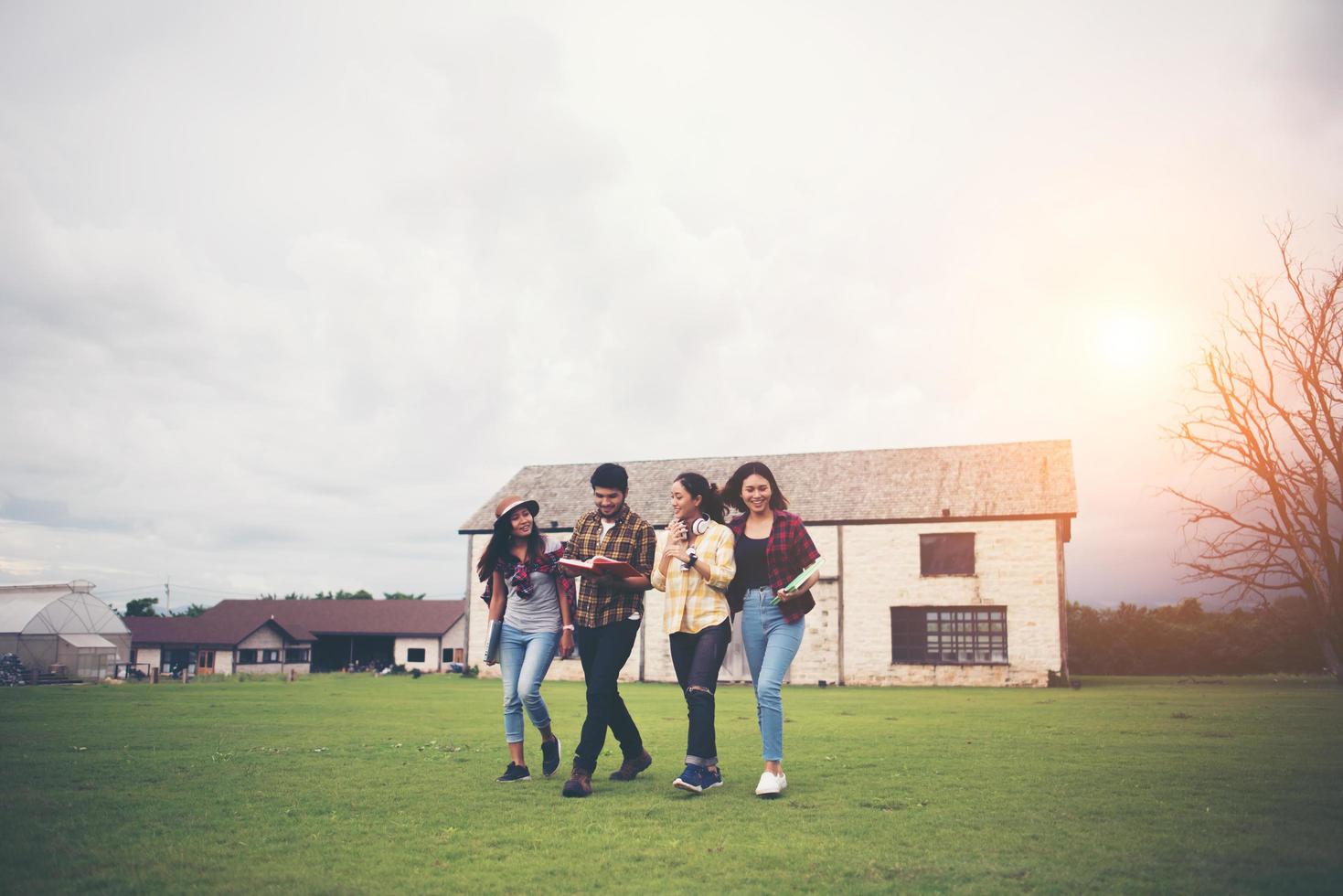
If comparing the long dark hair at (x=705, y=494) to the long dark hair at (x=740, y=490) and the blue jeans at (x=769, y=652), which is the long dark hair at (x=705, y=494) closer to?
the long dark hair at (x=740, y=490)

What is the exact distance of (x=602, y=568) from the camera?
6.57 meters

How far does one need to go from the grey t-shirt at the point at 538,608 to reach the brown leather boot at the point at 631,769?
1.23 metres

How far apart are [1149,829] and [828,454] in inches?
1224

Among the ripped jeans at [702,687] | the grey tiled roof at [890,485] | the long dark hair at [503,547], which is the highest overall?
the grey tiled roof at [890,485]

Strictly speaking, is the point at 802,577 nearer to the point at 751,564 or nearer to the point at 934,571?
the point at 751,564

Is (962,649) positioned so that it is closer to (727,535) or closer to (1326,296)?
(1326,296)

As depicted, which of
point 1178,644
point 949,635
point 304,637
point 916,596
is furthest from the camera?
point 304,637

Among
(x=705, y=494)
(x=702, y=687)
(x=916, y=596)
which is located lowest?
(x=702, y=687)

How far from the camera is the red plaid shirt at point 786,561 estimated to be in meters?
6.39

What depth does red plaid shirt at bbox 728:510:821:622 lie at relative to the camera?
6.39m

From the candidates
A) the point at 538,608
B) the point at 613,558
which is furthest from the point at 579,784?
the point at 613,558

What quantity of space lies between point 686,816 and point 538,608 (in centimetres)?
216

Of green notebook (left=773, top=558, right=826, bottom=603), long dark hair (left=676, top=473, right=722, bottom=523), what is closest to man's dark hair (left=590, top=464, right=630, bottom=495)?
long dark hair (left=676, top=473, right=722, bottom=523)

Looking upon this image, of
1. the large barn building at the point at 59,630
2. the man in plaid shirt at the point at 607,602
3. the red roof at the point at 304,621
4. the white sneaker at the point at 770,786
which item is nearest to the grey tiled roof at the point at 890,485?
the large barn building at the point at 59,630
